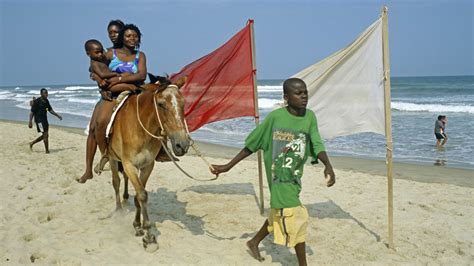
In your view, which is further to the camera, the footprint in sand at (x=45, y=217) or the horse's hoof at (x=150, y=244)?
the footprint in sand at (x=45, y=217)

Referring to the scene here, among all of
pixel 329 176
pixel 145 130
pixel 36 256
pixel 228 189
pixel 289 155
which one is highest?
pixel 145 130

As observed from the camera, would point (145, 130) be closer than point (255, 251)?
No

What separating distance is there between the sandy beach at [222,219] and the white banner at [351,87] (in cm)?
163

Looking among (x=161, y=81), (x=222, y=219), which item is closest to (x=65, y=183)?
(x=222, y=219)

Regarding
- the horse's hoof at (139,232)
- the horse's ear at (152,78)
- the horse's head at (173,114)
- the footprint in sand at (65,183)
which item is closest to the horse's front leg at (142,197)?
the horse's hoof at (139,232)

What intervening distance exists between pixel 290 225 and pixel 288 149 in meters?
0.80

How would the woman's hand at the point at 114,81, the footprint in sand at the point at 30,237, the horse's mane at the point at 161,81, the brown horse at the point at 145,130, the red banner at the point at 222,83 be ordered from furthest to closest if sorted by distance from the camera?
the red banner at the point at 222,83 < the woman's hand at the point at 114,81 < the footprint in sand at the point at 30,237 < the horse's mane at the point at 161,81 < the brown horse at the point at 145,130

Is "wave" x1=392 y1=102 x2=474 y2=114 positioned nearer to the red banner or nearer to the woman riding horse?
the red banner

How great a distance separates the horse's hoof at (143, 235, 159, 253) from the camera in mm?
5695

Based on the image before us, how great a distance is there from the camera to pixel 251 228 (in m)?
6.73

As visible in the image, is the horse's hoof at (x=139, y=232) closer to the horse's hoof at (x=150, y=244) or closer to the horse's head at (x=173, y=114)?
the horse's hoof at (x=150, y=244)

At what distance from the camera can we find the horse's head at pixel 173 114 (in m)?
4.82

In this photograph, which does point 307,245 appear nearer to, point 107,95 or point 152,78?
point 152,78

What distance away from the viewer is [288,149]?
4.54 meters
